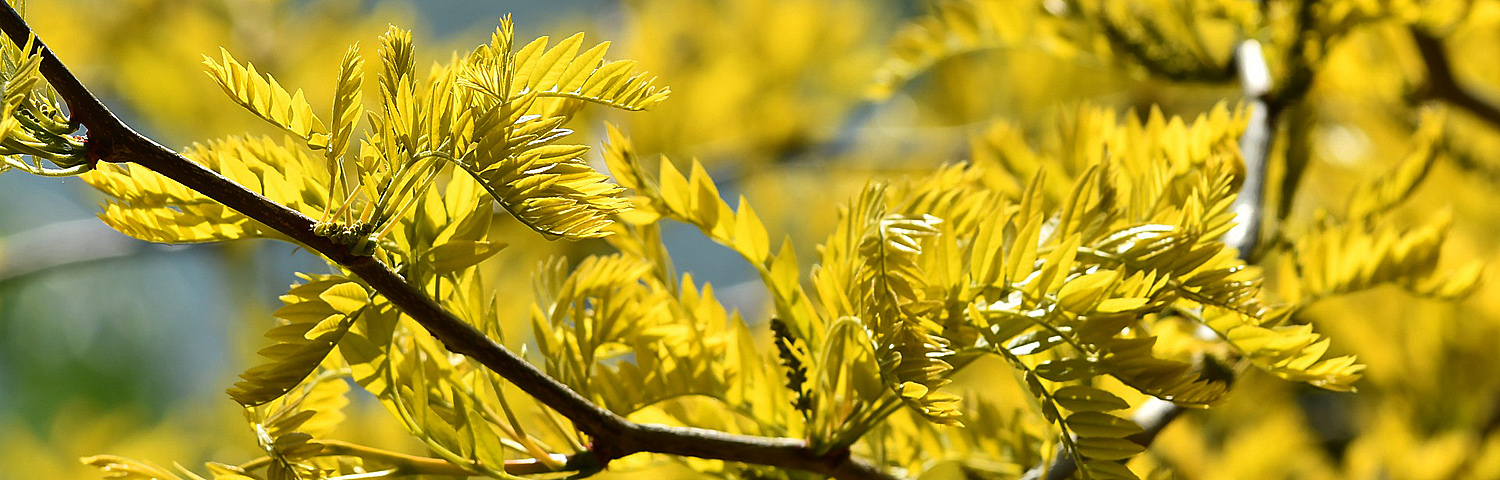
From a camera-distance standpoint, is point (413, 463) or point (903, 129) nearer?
point (413, 463)

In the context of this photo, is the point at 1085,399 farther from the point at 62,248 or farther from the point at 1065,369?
the point at 62,248

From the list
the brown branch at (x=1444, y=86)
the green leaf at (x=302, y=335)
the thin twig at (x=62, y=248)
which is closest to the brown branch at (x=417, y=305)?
the green leaf at (x=302, y=335)

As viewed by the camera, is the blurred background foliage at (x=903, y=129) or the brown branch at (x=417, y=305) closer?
the brown branch at (x=417, y=305)

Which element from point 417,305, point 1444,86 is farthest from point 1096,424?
point 1444,86

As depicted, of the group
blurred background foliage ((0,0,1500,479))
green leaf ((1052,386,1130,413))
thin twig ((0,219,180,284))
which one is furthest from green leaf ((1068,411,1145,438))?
thin twig ((0,219,180,284))

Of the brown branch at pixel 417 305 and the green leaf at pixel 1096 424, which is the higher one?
the brown branch at pixel 417 305

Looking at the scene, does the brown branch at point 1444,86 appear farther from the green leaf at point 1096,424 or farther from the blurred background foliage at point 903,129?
the green leaf at point 1096,424

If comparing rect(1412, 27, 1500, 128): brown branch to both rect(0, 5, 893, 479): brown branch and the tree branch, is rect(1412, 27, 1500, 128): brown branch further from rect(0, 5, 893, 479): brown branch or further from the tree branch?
rect(0, 5, 893, 479): brown branch
